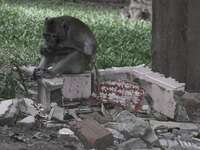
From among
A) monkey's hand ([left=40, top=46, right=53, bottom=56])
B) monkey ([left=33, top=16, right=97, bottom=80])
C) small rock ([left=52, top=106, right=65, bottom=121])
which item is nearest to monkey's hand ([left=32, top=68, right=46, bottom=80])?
monkey ([left=33, top=16, right=97, bottom=80])

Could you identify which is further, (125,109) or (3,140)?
(125,109)

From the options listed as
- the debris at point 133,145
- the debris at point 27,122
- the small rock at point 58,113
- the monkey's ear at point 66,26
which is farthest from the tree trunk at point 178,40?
the debris at point 27,122

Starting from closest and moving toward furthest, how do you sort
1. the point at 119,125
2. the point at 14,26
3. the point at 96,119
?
the point at 119,125
the point at 96,119
the point at 14,26

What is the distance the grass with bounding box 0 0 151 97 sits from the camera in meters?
9.97

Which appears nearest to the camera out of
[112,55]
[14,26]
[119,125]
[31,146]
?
[31,146]

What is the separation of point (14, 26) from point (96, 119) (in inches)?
265

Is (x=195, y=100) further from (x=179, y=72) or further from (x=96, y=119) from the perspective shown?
(x=96, y=119)

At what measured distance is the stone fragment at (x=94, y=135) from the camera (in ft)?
18.3

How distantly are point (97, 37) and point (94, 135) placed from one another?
6.49 metres

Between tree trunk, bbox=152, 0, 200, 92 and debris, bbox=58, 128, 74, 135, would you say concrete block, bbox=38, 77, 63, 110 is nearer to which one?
debris, bbox=58, 128, 74, 135

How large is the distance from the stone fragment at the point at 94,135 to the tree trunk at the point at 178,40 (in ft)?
7.37

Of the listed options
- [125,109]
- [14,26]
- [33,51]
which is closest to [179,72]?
[125,109]

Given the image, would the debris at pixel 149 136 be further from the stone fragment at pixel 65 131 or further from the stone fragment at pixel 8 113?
the stone fragment at pixel 8 113

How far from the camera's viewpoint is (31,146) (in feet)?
18.5
